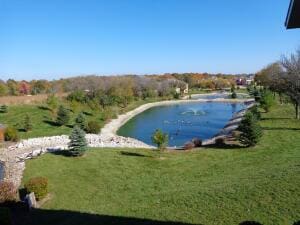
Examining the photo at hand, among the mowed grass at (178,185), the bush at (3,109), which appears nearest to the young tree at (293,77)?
the mowed grass at (178,185)

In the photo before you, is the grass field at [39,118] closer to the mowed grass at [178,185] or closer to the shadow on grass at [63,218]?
the mowed grass at [178,185]

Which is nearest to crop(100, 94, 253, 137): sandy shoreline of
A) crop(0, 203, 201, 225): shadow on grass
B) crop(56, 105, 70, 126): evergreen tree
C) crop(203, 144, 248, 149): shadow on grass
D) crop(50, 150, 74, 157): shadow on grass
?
crop(56, 105, 70, 126): evergreen tree

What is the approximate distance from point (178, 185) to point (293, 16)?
11.6 m

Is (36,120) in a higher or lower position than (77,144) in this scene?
lower

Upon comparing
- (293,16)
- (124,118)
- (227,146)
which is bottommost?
(124,118)

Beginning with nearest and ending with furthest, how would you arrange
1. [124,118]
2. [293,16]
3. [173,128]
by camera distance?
[293,16] → [173,128] → [124,118]

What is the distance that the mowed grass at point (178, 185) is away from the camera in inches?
446

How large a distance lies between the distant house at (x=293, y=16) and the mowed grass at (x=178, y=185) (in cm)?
678

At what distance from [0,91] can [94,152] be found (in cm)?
5924

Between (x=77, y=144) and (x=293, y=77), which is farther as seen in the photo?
(x=293, y=77)

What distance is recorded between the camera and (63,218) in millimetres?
12742

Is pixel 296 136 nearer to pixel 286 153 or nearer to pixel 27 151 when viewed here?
pixel 286 153

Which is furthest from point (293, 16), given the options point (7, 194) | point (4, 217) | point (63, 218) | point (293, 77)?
point (293, 77)

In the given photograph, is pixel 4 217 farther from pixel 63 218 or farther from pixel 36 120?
pixel 36 120
